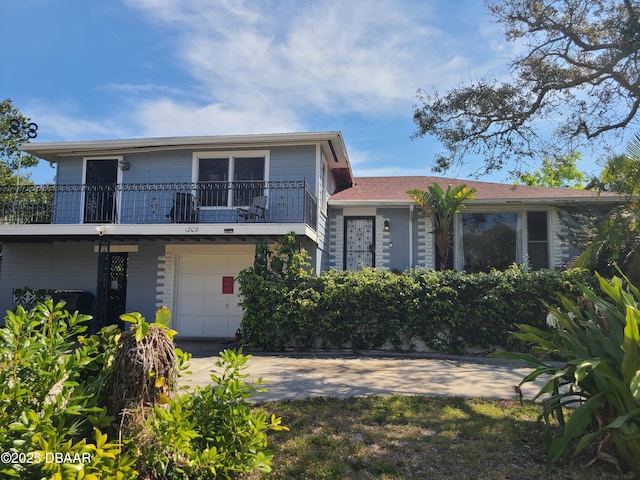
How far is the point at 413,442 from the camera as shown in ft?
13.3

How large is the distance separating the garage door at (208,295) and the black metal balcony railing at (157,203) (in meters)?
1.45

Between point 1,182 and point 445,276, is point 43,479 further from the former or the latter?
point 1,182

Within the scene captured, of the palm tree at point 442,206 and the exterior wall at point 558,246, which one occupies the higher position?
the palm tree at point 442,206

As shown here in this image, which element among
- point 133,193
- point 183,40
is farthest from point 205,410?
point 133,193

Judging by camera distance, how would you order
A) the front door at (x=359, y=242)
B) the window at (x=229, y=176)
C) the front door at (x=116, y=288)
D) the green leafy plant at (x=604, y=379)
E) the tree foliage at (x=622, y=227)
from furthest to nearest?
the front door at (x=359, y=242), the front door at (x=116, y=288), the window at (x=229, y=176), the tree foliage at (x=622, y=227), the green leafy plant at (x=604, y=379)

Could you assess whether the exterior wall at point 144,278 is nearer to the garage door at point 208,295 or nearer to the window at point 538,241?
the garage door at point 208,295

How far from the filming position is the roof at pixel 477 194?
511 inches

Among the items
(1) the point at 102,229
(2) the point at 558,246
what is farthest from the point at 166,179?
(2) the point at 558,246

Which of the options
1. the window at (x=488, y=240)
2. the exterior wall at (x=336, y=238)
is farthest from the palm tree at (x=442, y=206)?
the exterior wall at (x=336, y=238)

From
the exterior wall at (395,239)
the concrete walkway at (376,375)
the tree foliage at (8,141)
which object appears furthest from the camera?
the tree foliage at (8,141)

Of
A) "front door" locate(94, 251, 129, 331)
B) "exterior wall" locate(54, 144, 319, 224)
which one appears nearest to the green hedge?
"exterior wall" locate(54, 144, 319, 224)

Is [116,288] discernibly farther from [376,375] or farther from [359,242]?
[376,375]

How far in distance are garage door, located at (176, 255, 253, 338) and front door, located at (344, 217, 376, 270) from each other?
10.6 ft

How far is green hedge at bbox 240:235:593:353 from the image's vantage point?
9.27 metres
